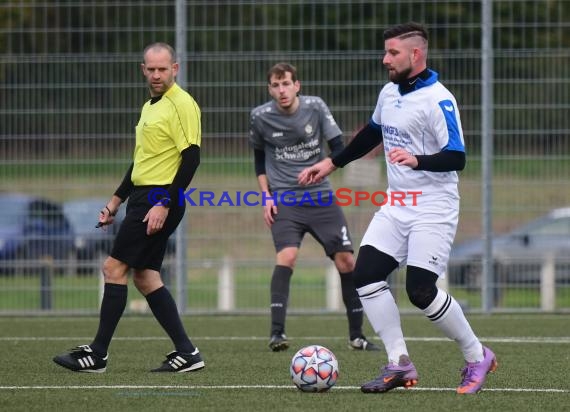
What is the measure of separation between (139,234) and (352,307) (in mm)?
2574

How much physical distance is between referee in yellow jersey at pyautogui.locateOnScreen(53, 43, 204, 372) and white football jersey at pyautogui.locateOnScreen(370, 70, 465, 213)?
1.50 metres

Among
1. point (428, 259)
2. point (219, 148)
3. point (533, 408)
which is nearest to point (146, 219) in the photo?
Result: point (428, 259)

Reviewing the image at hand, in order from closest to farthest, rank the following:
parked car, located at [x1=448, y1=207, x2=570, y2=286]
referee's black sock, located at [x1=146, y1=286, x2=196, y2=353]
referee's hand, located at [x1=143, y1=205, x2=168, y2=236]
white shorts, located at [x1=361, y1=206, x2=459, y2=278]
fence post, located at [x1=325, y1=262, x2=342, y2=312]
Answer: white shorts, located at [x1=361, y1=206, x2=459, y2=278]
referee's hand, located at [x1=143, y1=205, x2=168, y2=236]
referee's black sock, located at [x1=146, y1=286, x2=196, y2=353]
parked car, located at [x1=448, y1=207, x2=570, y2=286]
fence post, located at [x1=325, y1=262, x2=342, y2=312]

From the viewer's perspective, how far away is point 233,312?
580 inches

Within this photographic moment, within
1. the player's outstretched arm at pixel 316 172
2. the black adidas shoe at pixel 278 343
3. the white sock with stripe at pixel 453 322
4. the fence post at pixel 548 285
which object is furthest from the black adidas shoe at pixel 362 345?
the fence post at pixel 548 285

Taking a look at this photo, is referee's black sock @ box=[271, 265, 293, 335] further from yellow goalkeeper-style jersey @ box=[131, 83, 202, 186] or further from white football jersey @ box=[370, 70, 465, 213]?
white football jersey @ box=[370, 70, 465, 213]

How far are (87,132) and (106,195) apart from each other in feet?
2.37

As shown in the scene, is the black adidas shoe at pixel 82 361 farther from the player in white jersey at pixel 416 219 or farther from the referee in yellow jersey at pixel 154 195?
the player in white jersey at pixel 416 219

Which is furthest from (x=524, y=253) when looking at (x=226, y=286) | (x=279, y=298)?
(x=279, y=298)

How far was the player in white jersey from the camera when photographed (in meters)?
7.21

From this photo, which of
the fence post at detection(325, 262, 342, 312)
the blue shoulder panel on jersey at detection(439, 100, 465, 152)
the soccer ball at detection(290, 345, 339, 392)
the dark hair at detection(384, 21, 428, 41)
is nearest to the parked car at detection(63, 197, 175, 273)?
the fence post at detection(325, 262, 342, 312)

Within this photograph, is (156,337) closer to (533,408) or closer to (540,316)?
(540,316)

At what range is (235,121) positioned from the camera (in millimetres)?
14602

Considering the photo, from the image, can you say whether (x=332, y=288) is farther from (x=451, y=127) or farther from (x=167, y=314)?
(x=451, y=127)
